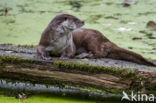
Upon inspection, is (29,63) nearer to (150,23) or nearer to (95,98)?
(95,98)

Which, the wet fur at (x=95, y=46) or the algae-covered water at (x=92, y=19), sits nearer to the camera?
the wet fur at (x=95, y=46)

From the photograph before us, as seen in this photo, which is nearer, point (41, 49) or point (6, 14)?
point (41, 49)

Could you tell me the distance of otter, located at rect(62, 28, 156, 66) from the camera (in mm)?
3327

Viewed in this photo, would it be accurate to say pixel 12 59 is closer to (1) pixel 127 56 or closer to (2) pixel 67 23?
(2) pixel 67 23

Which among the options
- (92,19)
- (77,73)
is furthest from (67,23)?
(92,19)

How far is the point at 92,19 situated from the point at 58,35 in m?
2.71

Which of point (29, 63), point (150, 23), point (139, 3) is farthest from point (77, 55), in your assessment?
point (139, 3)

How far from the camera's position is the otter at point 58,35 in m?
3.04

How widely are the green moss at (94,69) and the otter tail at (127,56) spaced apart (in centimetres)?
45

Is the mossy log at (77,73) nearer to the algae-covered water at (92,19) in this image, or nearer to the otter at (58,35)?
the otter at (58,35)

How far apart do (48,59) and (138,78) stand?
2.78ft

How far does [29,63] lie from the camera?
290 centimetres

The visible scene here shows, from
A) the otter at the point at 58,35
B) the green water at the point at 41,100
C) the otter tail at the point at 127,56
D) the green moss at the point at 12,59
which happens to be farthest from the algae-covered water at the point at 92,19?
the green moss at the point at 12,59

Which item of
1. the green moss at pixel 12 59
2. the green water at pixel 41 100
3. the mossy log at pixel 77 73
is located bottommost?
the green water at pixel 41 100
